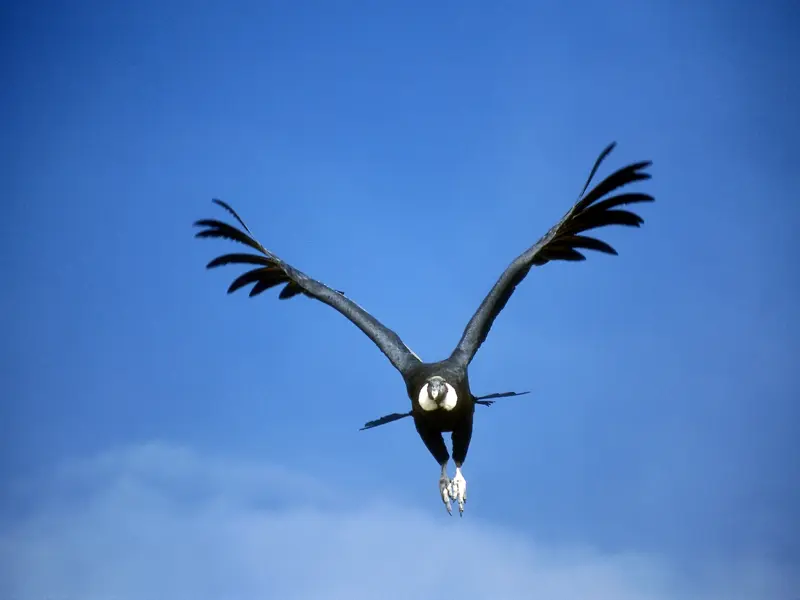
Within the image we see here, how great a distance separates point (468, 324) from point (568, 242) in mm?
1677

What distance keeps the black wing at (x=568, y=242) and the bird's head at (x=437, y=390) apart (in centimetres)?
77

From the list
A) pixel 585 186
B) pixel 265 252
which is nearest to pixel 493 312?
pixel 585 186

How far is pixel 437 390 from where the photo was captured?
11.8 meters

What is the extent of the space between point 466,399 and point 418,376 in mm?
678

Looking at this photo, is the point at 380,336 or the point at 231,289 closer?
the point at 380,336

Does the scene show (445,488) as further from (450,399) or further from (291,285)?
(291,285)

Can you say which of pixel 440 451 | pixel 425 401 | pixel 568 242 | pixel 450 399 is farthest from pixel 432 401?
pixel 568 242

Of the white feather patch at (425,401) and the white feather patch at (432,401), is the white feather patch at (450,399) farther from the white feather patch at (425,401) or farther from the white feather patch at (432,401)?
A: the white feather patch at (425,401)

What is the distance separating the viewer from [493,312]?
12.7 meters

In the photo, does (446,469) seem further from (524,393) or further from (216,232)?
(216,232)

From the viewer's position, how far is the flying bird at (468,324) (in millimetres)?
11750

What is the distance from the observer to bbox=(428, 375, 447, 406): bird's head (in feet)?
38.7

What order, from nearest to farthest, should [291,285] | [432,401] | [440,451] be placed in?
1. [432,401]
2. [440,451]
3. [291,285]

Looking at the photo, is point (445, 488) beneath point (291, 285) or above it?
beneath
